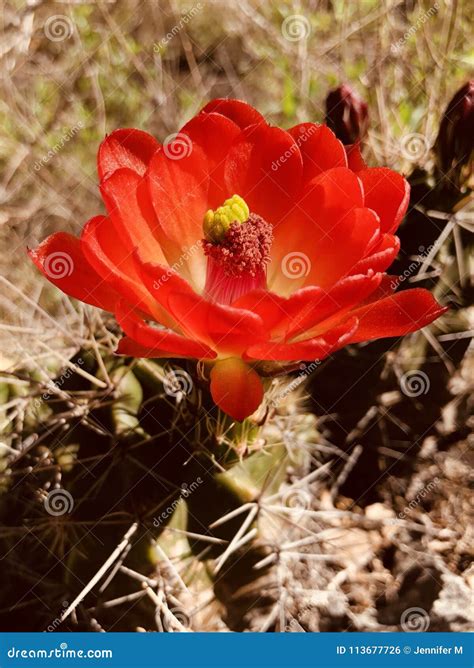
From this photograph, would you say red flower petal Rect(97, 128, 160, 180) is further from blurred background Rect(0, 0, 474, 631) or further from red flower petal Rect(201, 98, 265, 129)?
blurred background Rect(0, 0, 474, 631)

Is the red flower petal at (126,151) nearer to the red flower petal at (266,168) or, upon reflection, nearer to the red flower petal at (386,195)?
the red flower petal at (266,168)

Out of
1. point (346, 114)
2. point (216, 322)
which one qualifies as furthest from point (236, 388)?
point (346, 114)

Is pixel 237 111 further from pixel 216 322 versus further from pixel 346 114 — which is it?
pixel 216 322

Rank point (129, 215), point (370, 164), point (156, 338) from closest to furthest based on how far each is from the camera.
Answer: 1. point (156, 338)
2. point (129, 215)
3. point (370, 164)

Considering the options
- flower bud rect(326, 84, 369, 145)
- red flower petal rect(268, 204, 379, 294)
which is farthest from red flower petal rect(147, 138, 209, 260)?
flower bud rect(326, 84, 369, 145)

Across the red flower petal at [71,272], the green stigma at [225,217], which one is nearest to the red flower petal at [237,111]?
the green stigma at [225,217]
